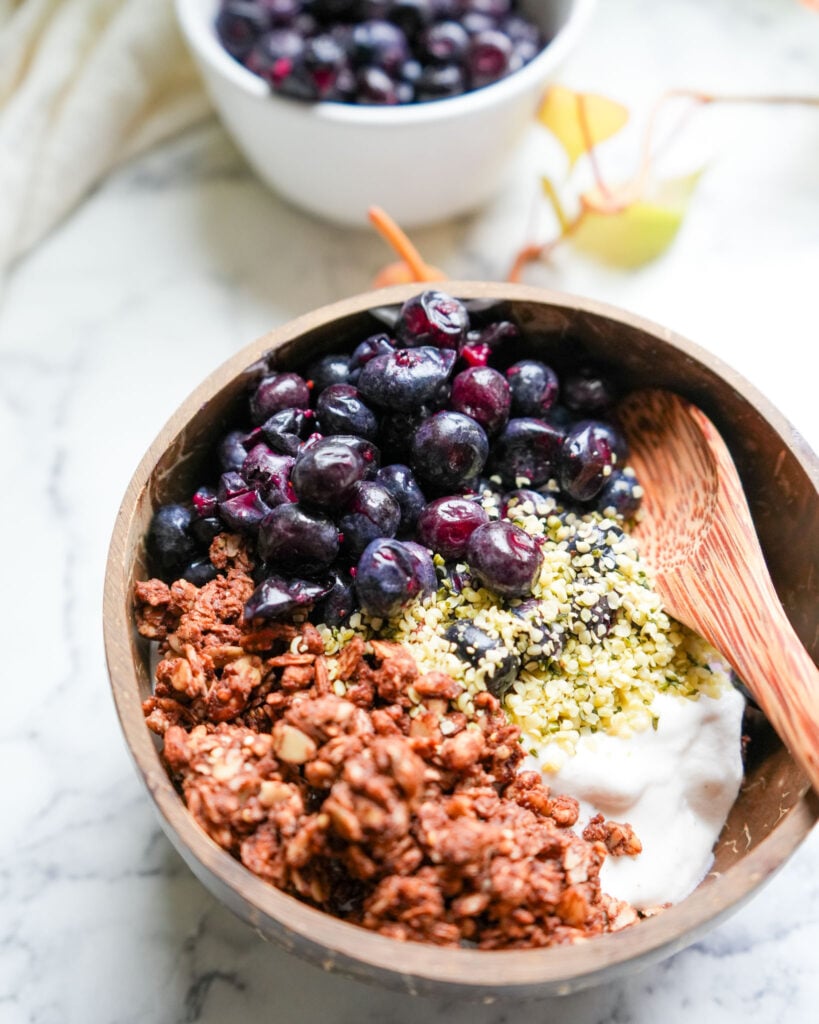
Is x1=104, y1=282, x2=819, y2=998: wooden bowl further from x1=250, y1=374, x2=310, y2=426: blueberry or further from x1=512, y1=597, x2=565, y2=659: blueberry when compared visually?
x1=512, y1=597, x2=565, y2=659: blueberry

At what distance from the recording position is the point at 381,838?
2.70 ft

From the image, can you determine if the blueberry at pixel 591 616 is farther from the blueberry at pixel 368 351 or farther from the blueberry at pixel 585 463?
the blueberry at pixel 368 351

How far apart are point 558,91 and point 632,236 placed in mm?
231

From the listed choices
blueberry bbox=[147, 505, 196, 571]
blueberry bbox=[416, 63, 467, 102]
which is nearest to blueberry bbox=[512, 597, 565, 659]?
blueberry bbox=[147, 505, 196, 571]

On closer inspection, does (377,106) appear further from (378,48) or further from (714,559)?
(714,559)

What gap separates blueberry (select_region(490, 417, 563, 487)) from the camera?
1092 mm

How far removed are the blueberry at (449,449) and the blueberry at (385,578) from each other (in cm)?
11

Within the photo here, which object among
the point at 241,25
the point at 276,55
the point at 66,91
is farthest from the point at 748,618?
the point at 66,91

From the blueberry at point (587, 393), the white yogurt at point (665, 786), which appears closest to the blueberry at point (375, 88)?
the blueberry at point (587, 393)

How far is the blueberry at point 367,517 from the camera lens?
990 millimetres

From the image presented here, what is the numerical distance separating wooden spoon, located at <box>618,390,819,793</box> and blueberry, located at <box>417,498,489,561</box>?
0.68ft

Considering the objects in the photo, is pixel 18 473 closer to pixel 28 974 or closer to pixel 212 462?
pixel 212 462

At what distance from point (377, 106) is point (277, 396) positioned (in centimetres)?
54

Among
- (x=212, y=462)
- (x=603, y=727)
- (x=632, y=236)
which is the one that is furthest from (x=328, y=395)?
(x=632, y=236)
